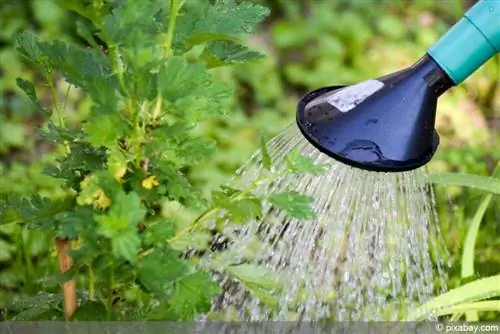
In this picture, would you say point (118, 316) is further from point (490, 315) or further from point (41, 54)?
point (490, 315)

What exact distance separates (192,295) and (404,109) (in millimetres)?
377

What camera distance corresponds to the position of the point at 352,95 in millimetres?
1232

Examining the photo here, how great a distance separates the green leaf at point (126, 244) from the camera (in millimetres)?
946

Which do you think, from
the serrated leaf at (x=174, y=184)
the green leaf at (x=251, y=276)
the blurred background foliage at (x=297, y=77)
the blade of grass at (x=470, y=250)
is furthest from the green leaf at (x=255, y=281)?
the blurred background foliage at (x=297, y=77)

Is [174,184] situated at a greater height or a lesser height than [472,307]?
greater

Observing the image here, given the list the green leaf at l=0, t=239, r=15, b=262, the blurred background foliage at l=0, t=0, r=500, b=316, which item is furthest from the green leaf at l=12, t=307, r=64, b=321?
the blurred background foliage at l=0, t=0, r=500, b=316

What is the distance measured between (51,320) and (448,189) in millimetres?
1068

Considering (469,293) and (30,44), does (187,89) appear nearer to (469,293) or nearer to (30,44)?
(30,44)

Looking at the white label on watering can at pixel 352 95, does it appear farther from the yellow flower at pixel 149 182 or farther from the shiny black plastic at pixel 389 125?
the yellow flower at pixel 149 182

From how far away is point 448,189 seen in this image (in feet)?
6.61

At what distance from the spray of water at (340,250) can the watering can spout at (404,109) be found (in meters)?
0.17

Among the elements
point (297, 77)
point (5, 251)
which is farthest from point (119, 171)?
point (297, 77)

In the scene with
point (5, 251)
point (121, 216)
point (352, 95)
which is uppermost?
point (352, 95)

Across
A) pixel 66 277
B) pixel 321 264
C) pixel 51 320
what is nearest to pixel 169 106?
pixel 66 277
